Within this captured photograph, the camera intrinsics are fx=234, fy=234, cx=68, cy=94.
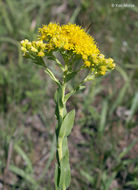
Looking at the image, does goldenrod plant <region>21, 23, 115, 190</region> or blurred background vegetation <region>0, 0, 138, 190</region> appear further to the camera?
blurred background vegetation <region>0, 0, 138, 190</region>

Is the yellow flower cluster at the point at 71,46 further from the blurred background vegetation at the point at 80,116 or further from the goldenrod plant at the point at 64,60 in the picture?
the blurred background vegetation at the point at 80,116

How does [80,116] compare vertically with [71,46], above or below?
below

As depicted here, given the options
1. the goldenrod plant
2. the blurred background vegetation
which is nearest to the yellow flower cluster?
the goldenrod plant

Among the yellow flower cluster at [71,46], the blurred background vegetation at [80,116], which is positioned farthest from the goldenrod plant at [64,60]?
the blurred background vegetation at [80,116]

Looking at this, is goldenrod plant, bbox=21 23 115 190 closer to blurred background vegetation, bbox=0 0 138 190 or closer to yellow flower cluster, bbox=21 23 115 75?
yellow flower cluster, bbox=21 23 115 75

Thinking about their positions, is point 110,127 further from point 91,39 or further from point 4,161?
point 91,39

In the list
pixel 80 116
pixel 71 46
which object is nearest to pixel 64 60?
pixel 71 46

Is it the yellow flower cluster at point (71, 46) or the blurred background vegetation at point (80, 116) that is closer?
the yellow flower cluster at point (71, 46)

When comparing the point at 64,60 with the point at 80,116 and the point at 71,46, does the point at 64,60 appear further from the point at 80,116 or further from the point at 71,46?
the point at 80,116
